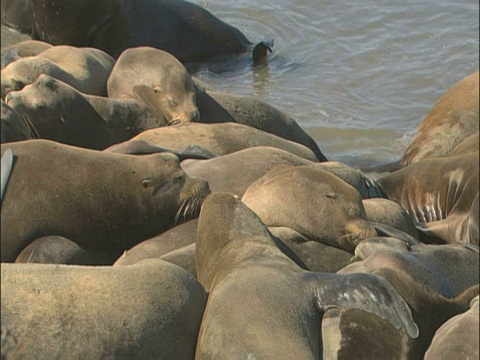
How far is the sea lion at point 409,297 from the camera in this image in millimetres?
3811

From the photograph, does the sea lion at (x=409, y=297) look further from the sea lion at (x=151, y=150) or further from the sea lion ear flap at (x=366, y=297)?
the sea lion at (x=151, y=150)

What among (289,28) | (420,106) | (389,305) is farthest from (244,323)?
(289,28)

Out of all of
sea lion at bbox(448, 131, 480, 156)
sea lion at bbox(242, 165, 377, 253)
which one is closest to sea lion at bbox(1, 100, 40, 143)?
sea lion at bbox(242, 165, 377, 253)

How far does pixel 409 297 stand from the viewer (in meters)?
4.14

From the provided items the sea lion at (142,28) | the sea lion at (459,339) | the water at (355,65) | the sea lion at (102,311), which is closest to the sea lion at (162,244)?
the sea lion at (102,311)

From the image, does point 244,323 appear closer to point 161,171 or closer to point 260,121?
point 161,171

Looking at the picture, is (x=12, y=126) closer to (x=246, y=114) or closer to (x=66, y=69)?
(x=66, y=69)

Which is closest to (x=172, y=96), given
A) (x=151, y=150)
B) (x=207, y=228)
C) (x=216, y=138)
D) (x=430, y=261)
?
(x=216, y=138)

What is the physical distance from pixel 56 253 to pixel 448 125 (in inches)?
143

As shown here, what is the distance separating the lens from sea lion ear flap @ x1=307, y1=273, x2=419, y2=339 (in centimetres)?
379

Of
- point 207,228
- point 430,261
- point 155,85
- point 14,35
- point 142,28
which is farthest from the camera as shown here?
point 142,28

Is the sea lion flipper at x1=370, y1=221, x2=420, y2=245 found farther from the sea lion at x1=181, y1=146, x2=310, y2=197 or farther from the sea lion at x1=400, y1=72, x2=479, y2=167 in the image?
the sea lion at x1=400, y1=72, x2=479, y2=167

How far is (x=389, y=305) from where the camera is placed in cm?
381

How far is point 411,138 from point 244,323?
17.1 ft
